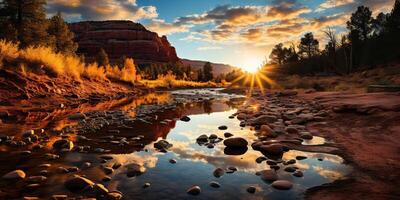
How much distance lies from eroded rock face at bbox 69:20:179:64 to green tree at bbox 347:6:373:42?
121175 millimetres

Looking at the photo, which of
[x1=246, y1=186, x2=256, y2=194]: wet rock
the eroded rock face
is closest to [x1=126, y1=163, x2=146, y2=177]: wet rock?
[x1=246, y1=186, x2=256, y2=194]: wet rock

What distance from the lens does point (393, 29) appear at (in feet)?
125

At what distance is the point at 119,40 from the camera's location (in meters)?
177

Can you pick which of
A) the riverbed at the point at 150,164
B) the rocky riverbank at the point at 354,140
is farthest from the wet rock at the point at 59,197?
the rocky riverbank at the point at 354,140

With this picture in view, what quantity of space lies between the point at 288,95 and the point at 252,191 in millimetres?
17783

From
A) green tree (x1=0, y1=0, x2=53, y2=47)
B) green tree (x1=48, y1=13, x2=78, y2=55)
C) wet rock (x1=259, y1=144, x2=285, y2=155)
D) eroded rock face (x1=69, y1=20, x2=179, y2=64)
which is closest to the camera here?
wet rock (x1=259, y1=144, x2=285, y2=155)

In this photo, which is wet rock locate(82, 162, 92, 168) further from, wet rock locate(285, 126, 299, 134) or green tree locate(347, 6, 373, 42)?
green tree locate(347, 6, 373, 42)

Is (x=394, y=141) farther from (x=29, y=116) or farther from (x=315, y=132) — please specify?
(x=29, y=116)

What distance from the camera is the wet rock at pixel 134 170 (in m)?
4.71

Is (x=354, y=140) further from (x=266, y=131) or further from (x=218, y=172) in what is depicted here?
(x=218, y=172)

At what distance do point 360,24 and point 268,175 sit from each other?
158 ft

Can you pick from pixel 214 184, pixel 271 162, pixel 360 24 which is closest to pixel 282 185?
pixel 214 184

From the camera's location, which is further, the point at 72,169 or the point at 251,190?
the point at 72,169

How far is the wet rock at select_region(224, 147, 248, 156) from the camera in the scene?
237 inches
